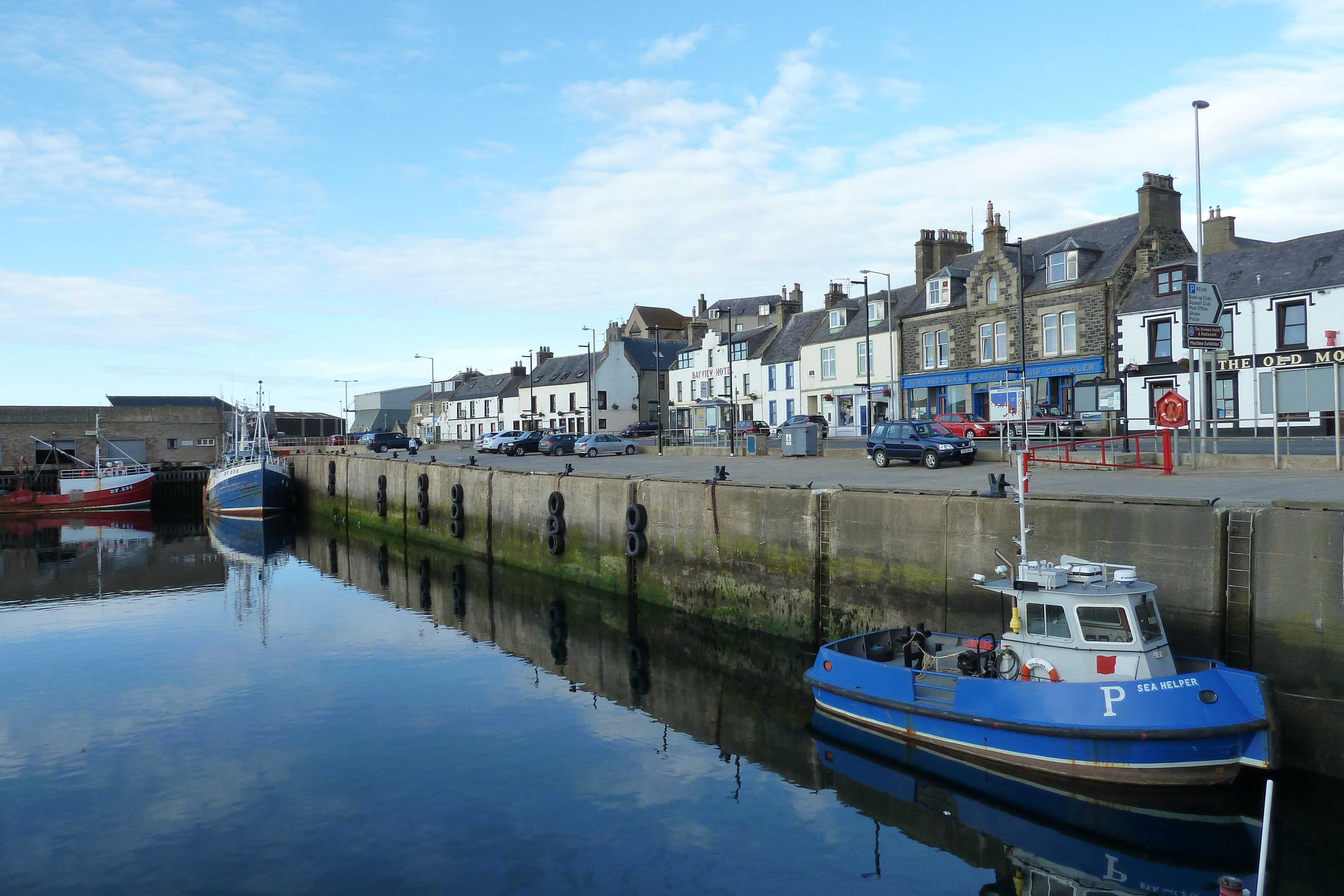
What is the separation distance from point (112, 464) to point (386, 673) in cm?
5387

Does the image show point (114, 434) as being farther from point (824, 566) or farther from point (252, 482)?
point (824, 566)

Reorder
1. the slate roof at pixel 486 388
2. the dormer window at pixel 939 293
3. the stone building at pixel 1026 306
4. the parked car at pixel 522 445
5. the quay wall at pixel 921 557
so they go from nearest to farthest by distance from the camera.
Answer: the quay wall at pixel 921 557, the stone building at pixel 1026 306, the dormer window at pixel 939 293, the parked car at pixel 522 445, the slate roof at pixel 486 388

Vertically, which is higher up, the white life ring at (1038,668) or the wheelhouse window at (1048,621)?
the wheelhouse window at (1048,621)

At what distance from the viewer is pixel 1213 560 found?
12.1 metres

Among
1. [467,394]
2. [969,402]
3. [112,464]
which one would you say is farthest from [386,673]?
[467,394]

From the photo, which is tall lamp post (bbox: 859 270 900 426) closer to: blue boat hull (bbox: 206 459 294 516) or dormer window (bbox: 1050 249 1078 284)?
dormer window (bbox: 1050 249 1078 284)

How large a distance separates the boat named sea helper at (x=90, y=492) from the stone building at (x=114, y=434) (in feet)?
7.75

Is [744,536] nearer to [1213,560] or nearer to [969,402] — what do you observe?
[1213,560]

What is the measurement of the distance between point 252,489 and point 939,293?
39019 mm

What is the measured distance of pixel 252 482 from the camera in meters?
49.8

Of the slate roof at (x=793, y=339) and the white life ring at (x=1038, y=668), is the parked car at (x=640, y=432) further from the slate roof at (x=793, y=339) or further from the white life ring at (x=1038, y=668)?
the white life ring at (x=1038, y=668)

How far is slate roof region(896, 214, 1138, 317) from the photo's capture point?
126ft

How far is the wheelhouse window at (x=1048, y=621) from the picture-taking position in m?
11.6

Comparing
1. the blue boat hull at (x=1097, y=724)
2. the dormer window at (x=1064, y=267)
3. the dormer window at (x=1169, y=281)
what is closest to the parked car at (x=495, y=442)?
the dormer window at (x=1064, y=267)
